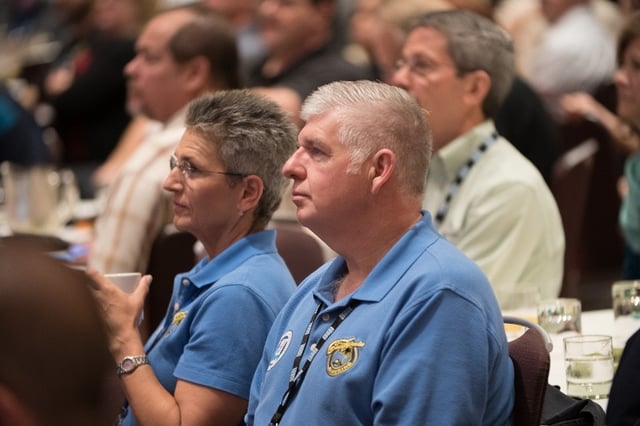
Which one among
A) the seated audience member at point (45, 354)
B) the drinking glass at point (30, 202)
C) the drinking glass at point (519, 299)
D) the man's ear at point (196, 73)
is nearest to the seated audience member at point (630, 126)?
the drinking glass at point (519, 299)

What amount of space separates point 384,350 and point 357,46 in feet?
19.5

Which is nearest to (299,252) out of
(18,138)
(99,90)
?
(18,138)

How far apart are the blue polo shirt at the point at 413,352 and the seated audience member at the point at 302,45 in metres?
3.65

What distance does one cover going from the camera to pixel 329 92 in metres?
2.46

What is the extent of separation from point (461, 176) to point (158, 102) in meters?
1.26

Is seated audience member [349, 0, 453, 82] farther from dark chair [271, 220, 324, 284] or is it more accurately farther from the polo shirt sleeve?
the polo shirt sleeve

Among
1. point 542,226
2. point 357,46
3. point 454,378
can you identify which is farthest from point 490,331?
point 357,46

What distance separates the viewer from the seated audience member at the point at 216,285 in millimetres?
2590

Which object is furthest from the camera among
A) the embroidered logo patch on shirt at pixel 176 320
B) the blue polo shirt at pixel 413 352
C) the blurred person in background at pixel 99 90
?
the blurred person in background at pixel 99 90

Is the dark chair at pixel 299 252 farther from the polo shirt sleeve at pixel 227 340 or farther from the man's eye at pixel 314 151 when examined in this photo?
the man's eye at pixel 314 151

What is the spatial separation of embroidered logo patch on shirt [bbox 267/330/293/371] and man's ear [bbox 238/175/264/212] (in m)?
0.47

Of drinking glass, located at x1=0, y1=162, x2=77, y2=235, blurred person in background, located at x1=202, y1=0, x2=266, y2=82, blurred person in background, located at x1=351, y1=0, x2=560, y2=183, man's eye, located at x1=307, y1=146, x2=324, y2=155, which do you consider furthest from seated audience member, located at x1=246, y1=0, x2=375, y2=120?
man's eye, located at x1=307, y1=146, x2=324, y2=155

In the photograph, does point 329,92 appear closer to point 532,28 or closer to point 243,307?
point 243,307

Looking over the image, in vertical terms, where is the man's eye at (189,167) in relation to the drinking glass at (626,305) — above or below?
above
